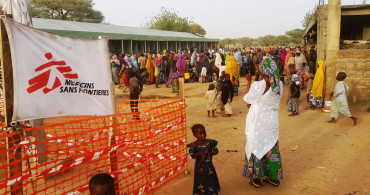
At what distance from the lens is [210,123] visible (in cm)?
803

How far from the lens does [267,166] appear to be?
163 inches

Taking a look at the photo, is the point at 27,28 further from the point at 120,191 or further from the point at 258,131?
the point at 258,131

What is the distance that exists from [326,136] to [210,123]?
2.83 metres

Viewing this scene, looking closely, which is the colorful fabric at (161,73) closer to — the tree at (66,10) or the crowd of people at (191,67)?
the crowd of people at (191,67)

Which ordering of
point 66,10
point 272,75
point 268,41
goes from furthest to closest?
point 268,41 → point 66,10 → point 272,75

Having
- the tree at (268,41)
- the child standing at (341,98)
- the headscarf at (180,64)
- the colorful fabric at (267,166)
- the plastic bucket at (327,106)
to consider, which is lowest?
the colorful fabric at (267,166)

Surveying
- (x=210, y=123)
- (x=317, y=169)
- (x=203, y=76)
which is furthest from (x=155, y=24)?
(x=317, y=169)

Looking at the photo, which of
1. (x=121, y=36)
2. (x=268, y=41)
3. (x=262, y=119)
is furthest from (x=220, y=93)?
(x=268, y=41)

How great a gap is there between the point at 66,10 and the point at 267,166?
4149 centimetres

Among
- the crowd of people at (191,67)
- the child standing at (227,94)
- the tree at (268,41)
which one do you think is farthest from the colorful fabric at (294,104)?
the tree at (268,41)

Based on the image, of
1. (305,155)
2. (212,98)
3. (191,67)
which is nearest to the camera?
(305,155)

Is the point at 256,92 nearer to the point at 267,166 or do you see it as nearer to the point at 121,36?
the point at 267,166

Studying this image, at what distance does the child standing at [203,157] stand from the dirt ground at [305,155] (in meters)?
0.55

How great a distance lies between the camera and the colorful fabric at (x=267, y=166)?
4.06 metres
